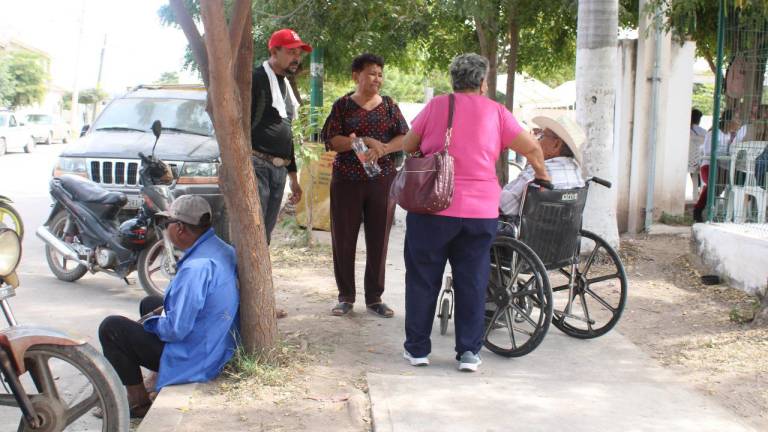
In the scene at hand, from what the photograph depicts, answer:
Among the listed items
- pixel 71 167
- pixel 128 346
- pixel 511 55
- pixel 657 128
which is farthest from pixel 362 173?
pixel 511 55

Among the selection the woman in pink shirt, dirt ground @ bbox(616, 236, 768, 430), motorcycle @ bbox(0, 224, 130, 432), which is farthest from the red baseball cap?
dirt ground @ bbox(616, 236, 768, 430)

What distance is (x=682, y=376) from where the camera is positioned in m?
4.82

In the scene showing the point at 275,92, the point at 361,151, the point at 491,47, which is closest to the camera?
the point at 361,151

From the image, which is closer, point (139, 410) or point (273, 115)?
point (139, 410)

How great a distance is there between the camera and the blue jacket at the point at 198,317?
13.3 feet

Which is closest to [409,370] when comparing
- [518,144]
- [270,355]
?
[270,355]

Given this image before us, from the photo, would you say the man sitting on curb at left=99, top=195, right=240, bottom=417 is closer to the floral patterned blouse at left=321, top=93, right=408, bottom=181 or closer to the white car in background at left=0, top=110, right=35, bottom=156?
the floral patterned blouse at left=321, top=93, right=408, bottom=181

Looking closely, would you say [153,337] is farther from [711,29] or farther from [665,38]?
[711,29]

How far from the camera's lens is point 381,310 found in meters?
5.88

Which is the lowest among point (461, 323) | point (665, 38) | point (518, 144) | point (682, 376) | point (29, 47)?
point (682, 376)

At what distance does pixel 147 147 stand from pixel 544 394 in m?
5.54

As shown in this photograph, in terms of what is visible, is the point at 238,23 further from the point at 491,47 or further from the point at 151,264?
Answer: the point at 491,47

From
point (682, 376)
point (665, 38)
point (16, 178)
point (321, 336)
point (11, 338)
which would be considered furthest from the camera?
point (16, 178)

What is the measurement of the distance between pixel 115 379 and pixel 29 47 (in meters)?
74.1
